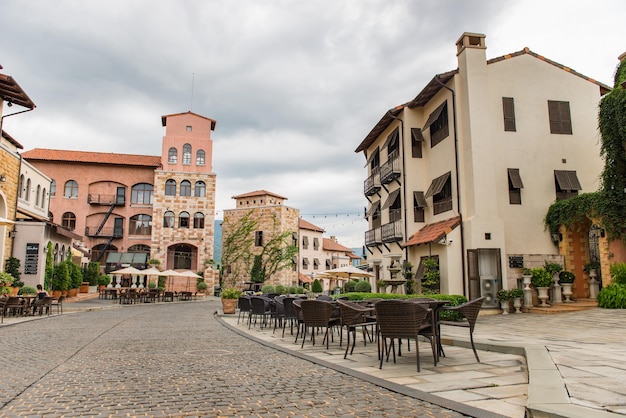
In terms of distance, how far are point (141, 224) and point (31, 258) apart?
20.6m

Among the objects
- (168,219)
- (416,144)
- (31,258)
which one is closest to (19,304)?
(31,258)

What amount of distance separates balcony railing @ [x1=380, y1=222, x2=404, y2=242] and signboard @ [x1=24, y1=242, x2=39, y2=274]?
51.7ft

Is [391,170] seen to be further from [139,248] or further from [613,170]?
[139,248]

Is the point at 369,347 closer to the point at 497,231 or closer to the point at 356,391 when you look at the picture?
the point at 356,391

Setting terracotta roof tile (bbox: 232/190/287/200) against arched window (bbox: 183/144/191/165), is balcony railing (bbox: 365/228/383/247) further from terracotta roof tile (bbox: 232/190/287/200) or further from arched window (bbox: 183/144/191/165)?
terracotta roof tile (bbox: 232/190/287/200)

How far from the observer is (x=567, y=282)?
52.9ft

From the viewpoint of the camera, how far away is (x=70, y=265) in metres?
26.1

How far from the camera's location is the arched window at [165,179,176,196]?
39.8 metres

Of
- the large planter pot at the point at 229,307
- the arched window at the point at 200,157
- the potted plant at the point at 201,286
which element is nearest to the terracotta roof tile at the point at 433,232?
the large planter pot at the point at 229,307

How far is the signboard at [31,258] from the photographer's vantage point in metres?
21.0

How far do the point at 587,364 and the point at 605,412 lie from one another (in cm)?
240

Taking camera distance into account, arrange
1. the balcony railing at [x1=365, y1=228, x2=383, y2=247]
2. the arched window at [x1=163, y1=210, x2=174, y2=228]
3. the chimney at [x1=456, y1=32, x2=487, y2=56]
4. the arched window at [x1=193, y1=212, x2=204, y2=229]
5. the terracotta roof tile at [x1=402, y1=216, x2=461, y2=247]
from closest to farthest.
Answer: the terracotta roof tile at [x1=402, y1=216, x2=461, y2=247]
the chimney at [x1=456, y1=32, x2=487, y2=56]
the balcony railing at [x1=365, y1=228, x2=383, y2=247]
the arched window at [x1=163, y1=210, x2=174, y2=228]
the arched window at [x1=193, y1=212, x2=204, y2=229]

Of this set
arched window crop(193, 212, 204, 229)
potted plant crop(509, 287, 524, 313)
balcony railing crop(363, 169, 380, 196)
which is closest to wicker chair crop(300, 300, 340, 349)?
potted plant crop(509, 287, 524, 313)

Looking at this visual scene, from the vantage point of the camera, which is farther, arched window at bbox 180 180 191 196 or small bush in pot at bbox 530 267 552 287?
arched window at bbox 180 180 191 196
